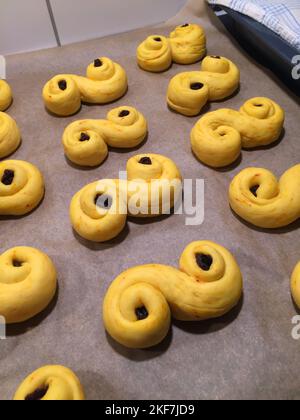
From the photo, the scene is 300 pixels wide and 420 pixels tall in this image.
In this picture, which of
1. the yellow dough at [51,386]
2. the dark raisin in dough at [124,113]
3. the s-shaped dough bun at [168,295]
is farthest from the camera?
the dark raisin in dough at [124,113]

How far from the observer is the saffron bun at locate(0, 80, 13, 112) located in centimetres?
170

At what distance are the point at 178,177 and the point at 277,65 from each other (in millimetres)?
832

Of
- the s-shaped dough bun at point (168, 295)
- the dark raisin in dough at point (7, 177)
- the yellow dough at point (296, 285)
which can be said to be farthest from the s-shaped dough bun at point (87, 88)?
the yellow dough at point (296, 285)

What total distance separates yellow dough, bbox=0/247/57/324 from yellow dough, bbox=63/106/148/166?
0.45m

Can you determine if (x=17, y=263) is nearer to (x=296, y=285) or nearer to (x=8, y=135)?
(x=8, y=135)

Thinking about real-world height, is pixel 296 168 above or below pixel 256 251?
above

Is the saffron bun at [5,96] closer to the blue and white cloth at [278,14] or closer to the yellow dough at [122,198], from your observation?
the yellow dough at [122,198]

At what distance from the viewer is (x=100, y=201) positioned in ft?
4.18

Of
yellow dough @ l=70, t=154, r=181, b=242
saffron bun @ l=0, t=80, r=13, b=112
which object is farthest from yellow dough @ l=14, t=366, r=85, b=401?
saffron bun @ l=0, t=80, r=13, b=112

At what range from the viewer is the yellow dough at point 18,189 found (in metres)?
1.33

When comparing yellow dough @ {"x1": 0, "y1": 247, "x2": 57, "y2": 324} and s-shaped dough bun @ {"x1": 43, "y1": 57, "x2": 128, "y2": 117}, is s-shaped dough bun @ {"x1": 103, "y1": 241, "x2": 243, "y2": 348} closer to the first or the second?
yellow dough @ {"x1": 0, "y1": 247, "x2": 57, "y2": 324}
